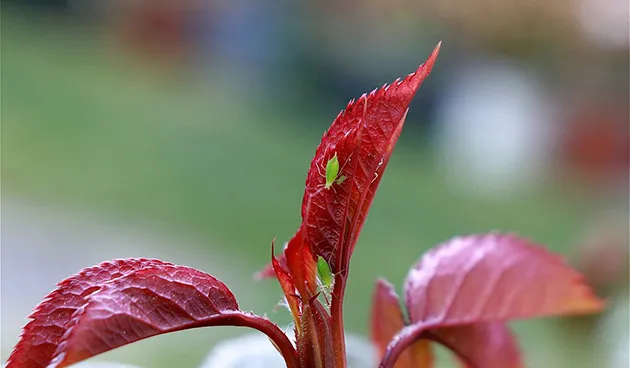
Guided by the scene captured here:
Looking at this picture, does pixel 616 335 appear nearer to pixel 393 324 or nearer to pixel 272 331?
pixel 393 324

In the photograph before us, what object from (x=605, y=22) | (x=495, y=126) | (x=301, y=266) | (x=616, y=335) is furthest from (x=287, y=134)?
(x=301, y=266)

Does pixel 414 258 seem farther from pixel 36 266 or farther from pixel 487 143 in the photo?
pixel 487 143

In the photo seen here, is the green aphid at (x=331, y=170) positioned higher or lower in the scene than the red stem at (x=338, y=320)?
higher

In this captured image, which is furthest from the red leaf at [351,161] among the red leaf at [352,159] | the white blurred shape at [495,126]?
the white blurred shape at [495,126]

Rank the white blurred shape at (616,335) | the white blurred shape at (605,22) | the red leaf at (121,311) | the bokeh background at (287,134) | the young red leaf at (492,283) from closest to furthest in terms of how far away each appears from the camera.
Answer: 1. the red leaf at (121,311)
2. the young red leaf at (492,283)
3. the white blurred shape at (616,335)
4. the bokeh background at (287,134)
5. the white blurred shape at (605,22)

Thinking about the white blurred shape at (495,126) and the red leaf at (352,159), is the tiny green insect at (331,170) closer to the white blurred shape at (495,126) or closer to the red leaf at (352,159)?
the red leaf at (352,159)

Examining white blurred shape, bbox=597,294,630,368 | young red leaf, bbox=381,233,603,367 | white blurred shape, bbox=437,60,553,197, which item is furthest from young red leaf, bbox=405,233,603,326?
white blurred shape, bbox=437,60,553,197

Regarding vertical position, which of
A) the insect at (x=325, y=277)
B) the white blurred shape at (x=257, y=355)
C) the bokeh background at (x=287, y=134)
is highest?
the bokeh background at (x=287, y=134)

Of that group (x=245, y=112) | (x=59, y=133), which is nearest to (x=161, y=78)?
(x=245, y=112)

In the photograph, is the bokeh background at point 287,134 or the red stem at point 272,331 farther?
the bokeh background at point 287,134
